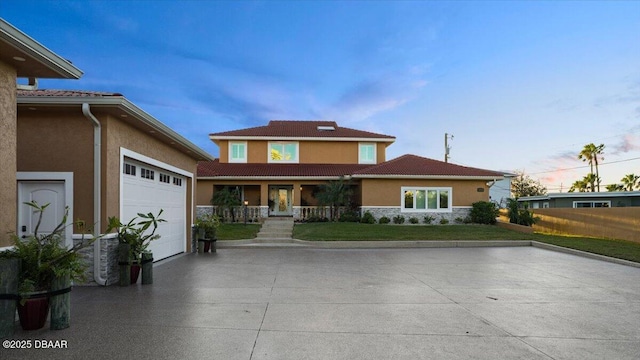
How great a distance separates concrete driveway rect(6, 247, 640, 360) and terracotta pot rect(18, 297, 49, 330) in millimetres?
266

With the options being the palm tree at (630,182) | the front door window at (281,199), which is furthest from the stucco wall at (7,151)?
the palm tree at (630,182)

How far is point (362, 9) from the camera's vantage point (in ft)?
50.0

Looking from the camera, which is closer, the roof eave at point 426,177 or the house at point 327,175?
the roof eave at point 426,177

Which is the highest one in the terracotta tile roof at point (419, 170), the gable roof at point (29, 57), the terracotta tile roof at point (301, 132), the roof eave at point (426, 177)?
the terracotta tile roof at point (301, 132)

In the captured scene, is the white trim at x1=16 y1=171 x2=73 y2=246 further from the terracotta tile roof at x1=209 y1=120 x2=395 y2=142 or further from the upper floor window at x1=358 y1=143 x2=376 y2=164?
the upper floor window at x1=358 y1=143 x2=376 y2=164

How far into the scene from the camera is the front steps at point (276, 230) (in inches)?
639

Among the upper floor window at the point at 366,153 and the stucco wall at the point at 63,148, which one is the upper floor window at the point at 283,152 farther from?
the stucco wall at the point at 63,148

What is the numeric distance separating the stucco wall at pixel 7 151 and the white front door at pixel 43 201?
250 cm

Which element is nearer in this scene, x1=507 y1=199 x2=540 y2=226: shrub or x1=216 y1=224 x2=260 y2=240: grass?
x1=216 y1=224 x2=260 y2=240: grass

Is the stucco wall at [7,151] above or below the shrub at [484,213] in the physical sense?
above

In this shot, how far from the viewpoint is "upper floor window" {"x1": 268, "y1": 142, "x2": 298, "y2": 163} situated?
952 inches

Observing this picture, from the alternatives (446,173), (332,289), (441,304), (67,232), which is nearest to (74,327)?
(67,232)

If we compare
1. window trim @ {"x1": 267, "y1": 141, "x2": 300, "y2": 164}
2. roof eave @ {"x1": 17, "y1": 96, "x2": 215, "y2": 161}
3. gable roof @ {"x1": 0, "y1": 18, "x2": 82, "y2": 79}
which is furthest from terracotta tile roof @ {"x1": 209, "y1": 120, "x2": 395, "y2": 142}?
gable roof @ {"x1": 0, "y1": 18, "x2": 82, "y2": 79}

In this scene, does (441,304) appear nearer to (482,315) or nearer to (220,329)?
(482,315)
